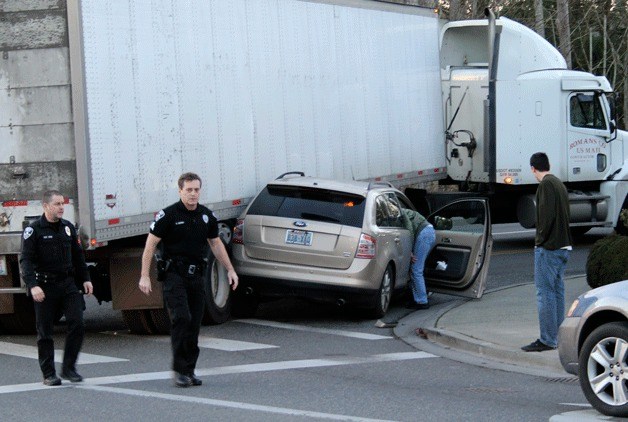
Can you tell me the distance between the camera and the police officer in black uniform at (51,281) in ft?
33.4

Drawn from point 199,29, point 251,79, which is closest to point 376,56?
point 251,79

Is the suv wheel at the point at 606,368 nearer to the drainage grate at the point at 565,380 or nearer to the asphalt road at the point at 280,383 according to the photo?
the asphalt road at the point at 280,383

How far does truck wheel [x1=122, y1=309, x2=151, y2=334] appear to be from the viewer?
1341cm

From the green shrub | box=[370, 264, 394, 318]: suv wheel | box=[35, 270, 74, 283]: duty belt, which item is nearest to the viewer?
box=[35, 270, 74, 283]: duty belt

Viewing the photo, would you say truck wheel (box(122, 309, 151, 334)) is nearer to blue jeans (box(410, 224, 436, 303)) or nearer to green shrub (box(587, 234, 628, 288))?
blue jeans (box(410, 224, 436, 303))

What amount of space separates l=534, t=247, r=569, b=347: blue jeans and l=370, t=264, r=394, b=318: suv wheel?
2900 mm

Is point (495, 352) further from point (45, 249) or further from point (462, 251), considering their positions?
point (45, 249)

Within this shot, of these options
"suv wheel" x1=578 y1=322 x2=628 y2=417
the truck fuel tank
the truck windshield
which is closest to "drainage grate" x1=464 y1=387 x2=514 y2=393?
"suv wheel" x1=578 y1=322 x2=628 y2=417

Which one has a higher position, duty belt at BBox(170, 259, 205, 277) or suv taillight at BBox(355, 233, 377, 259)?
duty belt at BBox(170, 259, 205, 277)

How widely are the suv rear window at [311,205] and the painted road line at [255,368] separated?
7.93ft

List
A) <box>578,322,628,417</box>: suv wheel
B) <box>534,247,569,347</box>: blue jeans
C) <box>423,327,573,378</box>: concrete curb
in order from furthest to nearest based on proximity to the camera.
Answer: <box>534,247,569,347</box>: blue jeans → <box>423,327,573,378</box>: concrete curb → <box>578,322,628,417</box>: suv wheel

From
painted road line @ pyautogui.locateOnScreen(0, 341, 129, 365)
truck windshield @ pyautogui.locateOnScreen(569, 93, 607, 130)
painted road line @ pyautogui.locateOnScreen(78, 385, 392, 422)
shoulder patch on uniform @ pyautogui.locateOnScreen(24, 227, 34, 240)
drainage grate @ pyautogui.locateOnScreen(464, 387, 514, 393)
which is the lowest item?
drainage grate @ pyautogui.locateOnScreen(464, 387, 514, 393)

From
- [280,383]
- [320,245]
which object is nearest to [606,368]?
[280,383]

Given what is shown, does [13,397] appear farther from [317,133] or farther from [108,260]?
[317,133]
